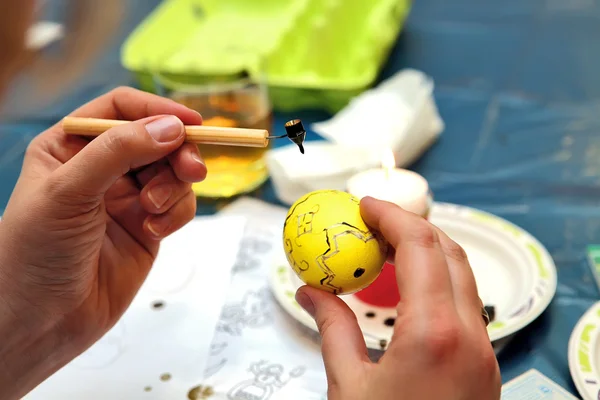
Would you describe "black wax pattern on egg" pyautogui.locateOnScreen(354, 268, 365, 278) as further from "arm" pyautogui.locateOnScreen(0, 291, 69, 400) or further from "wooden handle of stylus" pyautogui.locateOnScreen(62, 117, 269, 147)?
"arm" pyautogui.locateOnScreen(0, 291, 69, 400)

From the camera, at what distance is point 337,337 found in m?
0.48

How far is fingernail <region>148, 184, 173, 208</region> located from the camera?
0.73m

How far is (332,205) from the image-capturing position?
582 millimetres

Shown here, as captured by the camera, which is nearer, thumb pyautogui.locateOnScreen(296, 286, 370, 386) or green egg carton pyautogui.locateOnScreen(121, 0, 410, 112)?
thumb pyautogui.locateOnScreen(296, 286, 370, 386)

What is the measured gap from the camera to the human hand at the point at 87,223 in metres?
0.58

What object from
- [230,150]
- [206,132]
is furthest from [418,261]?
[230,150]

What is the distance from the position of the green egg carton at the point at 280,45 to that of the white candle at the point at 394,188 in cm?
39

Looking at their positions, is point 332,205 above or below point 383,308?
above

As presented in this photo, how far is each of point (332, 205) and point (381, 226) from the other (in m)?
0.08

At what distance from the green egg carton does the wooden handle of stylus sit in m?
0.39

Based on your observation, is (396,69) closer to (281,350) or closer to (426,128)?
(426,128)

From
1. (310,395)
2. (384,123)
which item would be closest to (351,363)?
(310,395)

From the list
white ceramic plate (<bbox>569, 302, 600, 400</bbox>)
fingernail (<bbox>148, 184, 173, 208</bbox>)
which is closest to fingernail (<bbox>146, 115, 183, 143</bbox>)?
fingernail (<bbox>148, 184, 173, 208</bbox>)

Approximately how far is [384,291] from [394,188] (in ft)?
0.45
